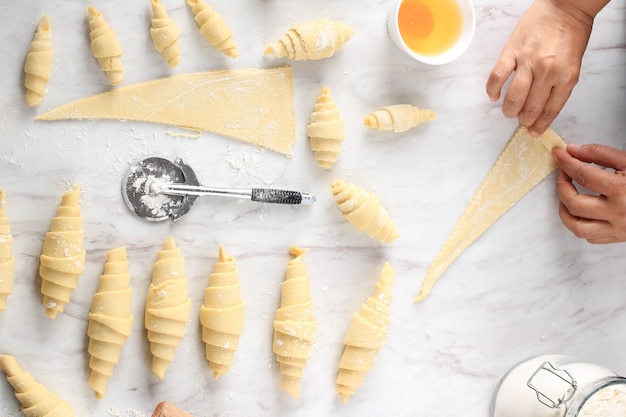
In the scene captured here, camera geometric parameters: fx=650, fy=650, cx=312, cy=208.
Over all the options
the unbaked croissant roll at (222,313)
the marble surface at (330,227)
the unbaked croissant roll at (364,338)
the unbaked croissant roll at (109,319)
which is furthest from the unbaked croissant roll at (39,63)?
the unbaked croissant roll at (364,338)

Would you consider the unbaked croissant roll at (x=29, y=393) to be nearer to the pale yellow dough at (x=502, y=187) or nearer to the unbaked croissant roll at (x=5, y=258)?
the unbaked croissant roll at (x=5, y=258)

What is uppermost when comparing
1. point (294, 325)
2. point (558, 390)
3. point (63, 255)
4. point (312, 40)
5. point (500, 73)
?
point (312, 40)

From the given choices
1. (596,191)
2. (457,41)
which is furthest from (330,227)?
(596,191)

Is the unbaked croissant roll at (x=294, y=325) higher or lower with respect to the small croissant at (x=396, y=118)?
lower

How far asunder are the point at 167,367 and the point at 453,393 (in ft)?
1.92

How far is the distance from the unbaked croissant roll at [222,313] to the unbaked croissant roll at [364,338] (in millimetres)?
219

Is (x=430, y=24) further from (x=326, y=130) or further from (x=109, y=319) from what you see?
(x=109, y=319)

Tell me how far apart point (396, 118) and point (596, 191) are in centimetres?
43

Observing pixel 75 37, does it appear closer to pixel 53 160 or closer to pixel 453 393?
pixel 53 160

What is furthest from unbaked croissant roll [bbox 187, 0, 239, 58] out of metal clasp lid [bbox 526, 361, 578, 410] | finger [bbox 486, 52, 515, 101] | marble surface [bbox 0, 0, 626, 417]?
metal clasp lid [bbox 526, 361, 578, 410]

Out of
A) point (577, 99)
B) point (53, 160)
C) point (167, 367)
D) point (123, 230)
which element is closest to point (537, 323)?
point (577, 99)

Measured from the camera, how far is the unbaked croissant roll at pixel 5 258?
111 centimetres

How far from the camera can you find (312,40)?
3.88 ft

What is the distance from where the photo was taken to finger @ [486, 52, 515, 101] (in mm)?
1231
